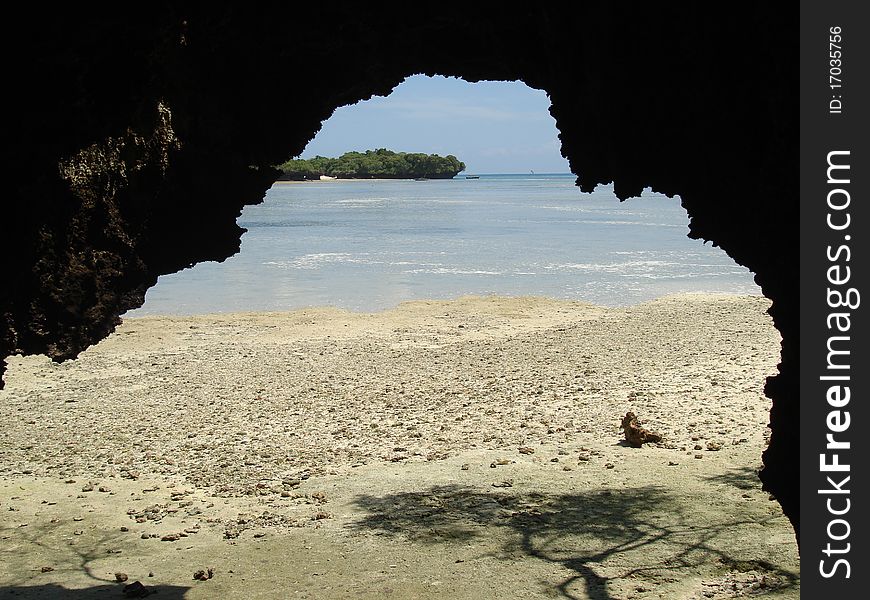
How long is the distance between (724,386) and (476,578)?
8237 millimetres

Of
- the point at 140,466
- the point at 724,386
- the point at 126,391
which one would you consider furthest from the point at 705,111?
the point at 126,391

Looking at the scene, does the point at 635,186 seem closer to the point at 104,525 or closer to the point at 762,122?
the point at 762,122

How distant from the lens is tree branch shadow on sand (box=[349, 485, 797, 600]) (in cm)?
712

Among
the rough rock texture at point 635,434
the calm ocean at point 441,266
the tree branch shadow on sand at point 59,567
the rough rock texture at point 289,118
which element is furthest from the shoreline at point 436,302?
the rough rock texture at point 289,118

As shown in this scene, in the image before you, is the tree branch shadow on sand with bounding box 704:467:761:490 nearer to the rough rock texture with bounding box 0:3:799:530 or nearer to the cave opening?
the cave opening

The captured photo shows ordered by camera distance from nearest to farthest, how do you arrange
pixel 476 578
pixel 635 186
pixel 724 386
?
pixel 635 186
pixel 476 578
pixel 724 386

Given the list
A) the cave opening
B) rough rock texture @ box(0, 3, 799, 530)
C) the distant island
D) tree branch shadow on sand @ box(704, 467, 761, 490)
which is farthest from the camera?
the distant island

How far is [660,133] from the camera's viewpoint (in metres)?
4.74

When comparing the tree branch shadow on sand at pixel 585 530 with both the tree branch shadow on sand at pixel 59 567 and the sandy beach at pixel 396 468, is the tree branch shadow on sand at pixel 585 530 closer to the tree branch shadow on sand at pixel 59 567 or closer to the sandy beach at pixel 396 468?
the sandy beach at pixel 396 468

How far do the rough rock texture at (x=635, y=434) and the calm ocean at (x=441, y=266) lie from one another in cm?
1299

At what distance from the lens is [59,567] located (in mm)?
7656

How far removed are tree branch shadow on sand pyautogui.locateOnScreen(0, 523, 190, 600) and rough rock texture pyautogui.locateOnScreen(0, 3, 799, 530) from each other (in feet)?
9.31

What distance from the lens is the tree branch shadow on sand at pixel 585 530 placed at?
23.4 feet

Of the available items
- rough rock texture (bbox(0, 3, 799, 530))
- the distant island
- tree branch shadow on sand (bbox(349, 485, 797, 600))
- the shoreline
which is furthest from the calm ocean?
the distant island
